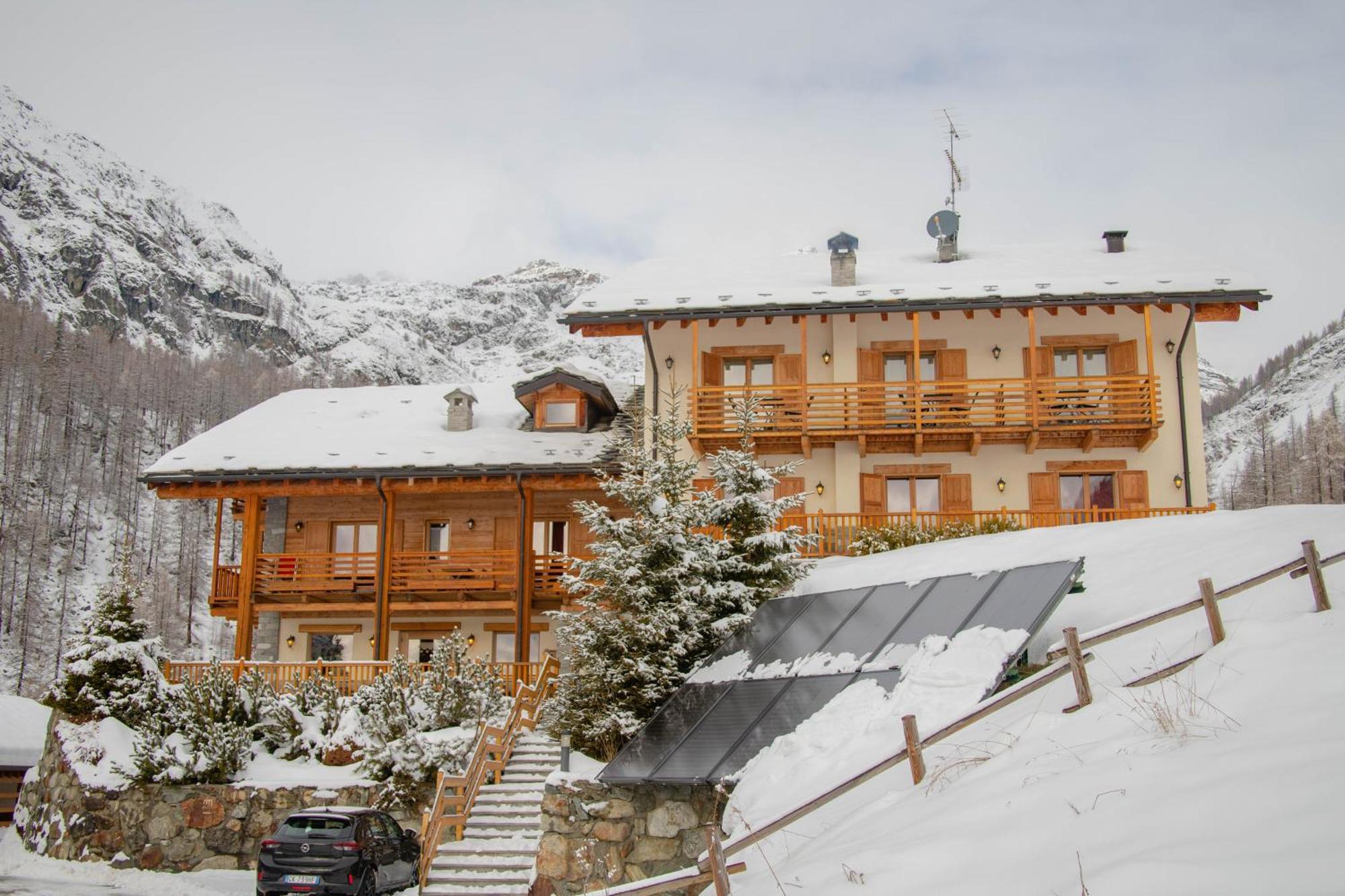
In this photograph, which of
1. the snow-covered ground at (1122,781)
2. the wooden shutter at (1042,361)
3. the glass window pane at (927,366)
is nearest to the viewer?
the snow-covered ground at (1122,781)

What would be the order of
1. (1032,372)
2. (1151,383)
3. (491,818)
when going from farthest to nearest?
(1032,372) < (1151,383) < (491,818)

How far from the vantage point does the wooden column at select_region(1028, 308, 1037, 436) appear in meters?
23.5

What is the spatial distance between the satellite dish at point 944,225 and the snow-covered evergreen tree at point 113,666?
19.3 meters

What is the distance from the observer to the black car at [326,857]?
14516mm

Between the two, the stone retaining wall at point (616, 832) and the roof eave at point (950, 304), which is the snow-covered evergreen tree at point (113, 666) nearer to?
the stone retaining wall at point (616, 832)

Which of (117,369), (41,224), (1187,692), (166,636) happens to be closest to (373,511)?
(1187,692)

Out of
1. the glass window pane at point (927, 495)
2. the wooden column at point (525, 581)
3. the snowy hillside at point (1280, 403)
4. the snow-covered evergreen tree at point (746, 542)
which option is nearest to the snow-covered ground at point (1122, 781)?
the snow-covered evergreen tree at point (746, 542)

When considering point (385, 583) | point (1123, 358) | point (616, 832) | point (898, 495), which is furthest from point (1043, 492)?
point (616, 832)

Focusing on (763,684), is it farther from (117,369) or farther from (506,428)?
(117,369)

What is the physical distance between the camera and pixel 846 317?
2533cm

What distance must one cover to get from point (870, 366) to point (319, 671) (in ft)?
42.4

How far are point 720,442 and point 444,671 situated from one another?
797 centimetres

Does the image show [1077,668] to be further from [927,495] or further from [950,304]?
[927,495]

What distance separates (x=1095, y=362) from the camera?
1003 inches
